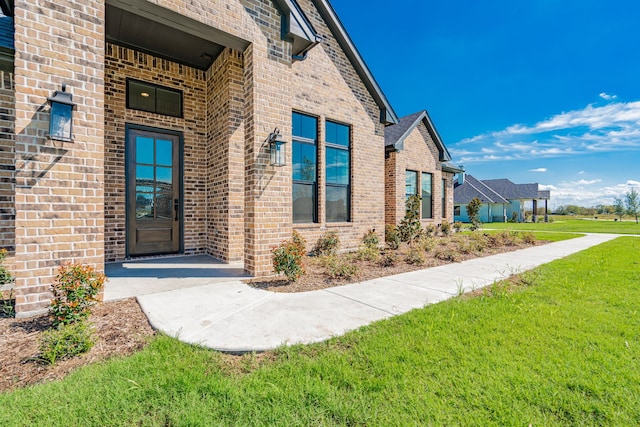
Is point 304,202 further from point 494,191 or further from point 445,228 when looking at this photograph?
point 494,191

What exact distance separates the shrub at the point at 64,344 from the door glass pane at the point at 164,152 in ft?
16.7

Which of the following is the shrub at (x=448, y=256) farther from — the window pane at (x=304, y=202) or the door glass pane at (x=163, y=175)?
the door glass pane at (x=163, y=175)

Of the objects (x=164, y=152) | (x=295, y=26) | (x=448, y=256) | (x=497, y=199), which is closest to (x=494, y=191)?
(x=497, y=199)

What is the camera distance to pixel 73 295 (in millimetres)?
2938

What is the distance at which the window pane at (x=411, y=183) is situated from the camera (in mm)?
12136

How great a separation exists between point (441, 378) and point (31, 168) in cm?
502

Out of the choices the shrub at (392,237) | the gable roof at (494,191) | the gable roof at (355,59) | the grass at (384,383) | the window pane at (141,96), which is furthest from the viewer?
the gable roof at (494,191)

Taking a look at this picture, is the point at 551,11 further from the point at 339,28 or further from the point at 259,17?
the point at 259,17

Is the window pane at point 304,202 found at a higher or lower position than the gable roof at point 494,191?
lower

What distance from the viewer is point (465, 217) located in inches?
1294

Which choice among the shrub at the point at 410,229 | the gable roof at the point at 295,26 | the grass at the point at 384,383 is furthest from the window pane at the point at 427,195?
the grass at the point at 384,383

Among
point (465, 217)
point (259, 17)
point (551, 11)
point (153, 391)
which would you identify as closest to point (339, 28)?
point (259, 17)

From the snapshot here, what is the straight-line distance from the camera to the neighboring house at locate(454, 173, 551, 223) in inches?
1336

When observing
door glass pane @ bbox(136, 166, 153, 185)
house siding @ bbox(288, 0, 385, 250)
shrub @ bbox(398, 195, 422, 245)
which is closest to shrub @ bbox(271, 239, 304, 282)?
house siding @ bbox(288, 0, 385, 250)
